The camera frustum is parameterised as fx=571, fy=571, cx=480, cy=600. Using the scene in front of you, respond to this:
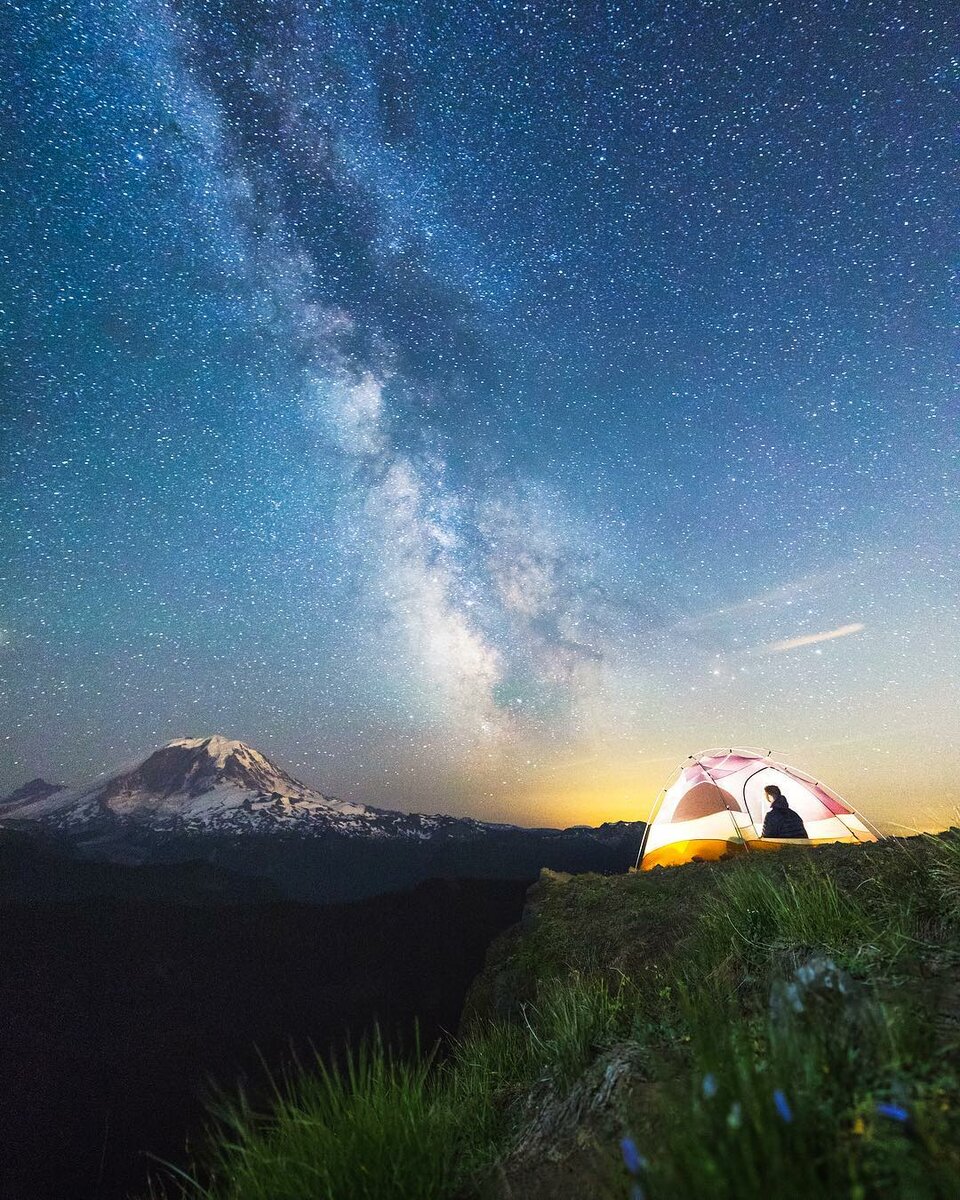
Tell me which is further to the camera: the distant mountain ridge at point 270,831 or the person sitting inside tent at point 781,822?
the distant mountain ridge at point 270,831

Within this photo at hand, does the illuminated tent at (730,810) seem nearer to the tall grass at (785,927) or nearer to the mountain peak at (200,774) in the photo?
the tall grass at (785,927)

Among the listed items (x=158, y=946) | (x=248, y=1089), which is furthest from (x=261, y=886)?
(x=248, y=1089)

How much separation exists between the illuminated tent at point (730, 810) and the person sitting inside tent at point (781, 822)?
239 mm

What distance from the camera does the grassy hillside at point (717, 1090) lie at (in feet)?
5.02

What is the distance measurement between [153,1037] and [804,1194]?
2457cm

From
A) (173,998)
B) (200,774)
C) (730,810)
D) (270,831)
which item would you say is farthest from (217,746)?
(730,810)

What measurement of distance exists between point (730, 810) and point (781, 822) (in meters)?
1.48

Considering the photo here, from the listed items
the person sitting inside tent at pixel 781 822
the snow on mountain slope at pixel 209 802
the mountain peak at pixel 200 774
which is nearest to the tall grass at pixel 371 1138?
the person sitting inside tent at pixel 781 822

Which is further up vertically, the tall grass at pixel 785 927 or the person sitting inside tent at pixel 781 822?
the person sitting inside tent at pixel 781 822

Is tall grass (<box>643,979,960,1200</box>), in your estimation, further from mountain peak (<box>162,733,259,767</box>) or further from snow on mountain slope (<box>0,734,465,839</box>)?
mountain peak (<box>162,733,259,767</box>)

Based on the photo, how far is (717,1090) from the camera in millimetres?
1701

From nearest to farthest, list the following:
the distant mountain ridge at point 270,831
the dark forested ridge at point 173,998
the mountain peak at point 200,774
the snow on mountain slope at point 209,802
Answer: the dark forested ridge at point 173,998 → the distant mountain ridge at point 270,831 → the snow on mountain slope at point 209,802 → the mountain peak at point 200,774

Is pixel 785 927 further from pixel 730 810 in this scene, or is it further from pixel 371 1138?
pixel 730 810

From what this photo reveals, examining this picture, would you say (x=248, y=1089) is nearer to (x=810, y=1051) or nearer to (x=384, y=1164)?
(x=384, y=1164)
